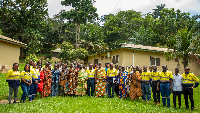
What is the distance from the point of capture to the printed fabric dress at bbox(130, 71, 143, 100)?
29.5 ft

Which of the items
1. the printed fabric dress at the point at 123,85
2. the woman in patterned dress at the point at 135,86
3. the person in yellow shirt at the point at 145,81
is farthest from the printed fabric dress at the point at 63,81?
the person in yellow shirt at the point at 145,81

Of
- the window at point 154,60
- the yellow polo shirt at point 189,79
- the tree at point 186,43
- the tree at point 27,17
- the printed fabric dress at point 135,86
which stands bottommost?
the printed fabric dress at point 135,86

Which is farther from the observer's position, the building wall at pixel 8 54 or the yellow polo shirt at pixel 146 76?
the building wall at pixel 8 54

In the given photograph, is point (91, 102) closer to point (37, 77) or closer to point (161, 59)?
point (37, 77)

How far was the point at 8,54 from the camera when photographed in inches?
685

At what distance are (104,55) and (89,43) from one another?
8418mm

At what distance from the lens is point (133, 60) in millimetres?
17656

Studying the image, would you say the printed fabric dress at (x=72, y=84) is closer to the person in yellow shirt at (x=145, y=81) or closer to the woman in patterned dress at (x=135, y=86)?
the woman in patterned dress at (x=135, y=86)

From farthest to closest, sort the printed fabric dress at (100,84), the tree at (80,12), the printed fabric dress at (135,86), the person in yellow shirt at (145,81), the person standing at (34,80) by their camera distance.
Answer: the tree at (80,12) → the printed fabric dress at (100,84) → the printed fabric dress at (135,86) → the person in yellow shirt at (145,81) → the person standing at (34,80)

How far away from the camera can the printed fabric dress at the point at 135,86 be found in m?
8.98

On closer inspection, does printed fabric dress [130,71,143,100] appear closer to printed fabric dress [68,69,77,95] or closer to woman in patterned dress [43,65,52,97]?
printed fabric dress [68,69,77,95]

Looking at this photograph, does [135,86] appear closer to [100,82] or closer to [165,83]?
[165,83]

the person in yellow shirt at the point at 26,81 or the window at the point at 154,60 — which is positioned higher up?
the window at the point at 154,60

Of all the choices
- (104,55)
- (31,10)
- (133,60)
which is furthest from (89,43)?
(133,60)
